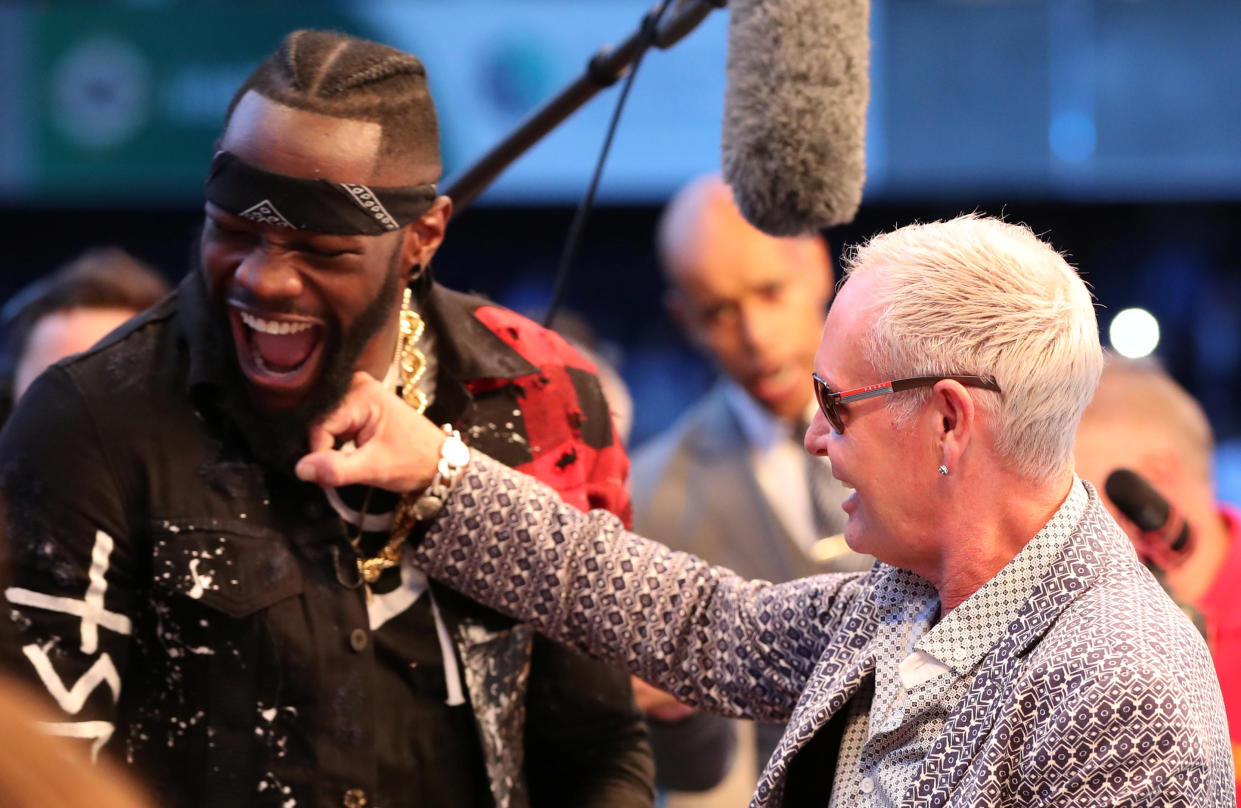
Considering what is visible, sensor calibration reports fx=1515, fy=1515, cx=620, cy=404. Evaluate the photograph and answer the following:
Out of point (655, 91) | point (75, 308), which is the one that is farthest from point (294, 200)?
point (655, 91)

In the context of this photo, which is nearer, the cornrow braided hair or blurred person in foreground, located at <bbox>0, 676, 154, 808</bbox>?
blurred person in foreground, located at <bbox>0, 676, 154, 808</bbox>

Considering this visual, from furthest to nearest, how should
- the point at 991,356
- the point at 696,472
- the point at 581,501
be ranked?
the point at 696,472, the point at 581,501, the point at 991,356

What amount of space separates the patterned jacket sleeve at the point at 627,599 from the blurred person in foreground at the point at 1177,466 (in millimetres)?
901

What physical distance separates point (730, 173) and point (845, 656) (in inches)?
27.5

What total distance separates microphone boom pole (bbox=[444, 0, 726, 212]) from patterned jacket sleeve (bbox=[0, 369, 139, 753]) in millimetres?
627

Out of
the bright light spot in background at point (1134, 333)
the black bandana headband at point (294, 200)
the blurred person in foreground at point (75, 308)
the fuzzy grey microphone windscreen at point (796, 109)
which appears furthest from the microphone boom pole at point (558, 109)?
the bright light spot in background at point (1134, 333)

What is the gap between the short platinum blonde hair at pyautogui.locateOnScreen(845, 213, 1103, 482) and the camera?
1720 mm

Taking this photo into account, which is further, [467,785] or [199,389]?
[467,785]

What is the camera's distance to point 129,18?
6.79 meters

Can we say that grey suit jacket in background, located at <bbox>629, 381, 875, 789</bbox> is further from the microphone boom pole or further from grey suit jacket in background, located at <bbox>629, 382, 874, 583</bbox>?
the microphone boom pole

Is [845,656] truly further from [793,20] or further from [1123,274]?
[1123,274]

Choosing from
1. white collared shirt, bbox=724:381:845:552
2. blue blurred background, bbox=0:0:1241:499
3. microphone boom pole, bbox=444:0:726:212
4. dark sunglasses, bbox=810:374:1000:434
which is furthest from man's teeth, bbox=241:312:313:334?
blue blurred background, bbox=0:0:1241:499

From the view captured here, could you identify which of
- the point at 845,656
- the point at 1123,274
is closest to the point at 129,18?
the point at 1123,274

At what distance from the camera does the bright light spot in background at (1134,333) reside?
3.67 metres
